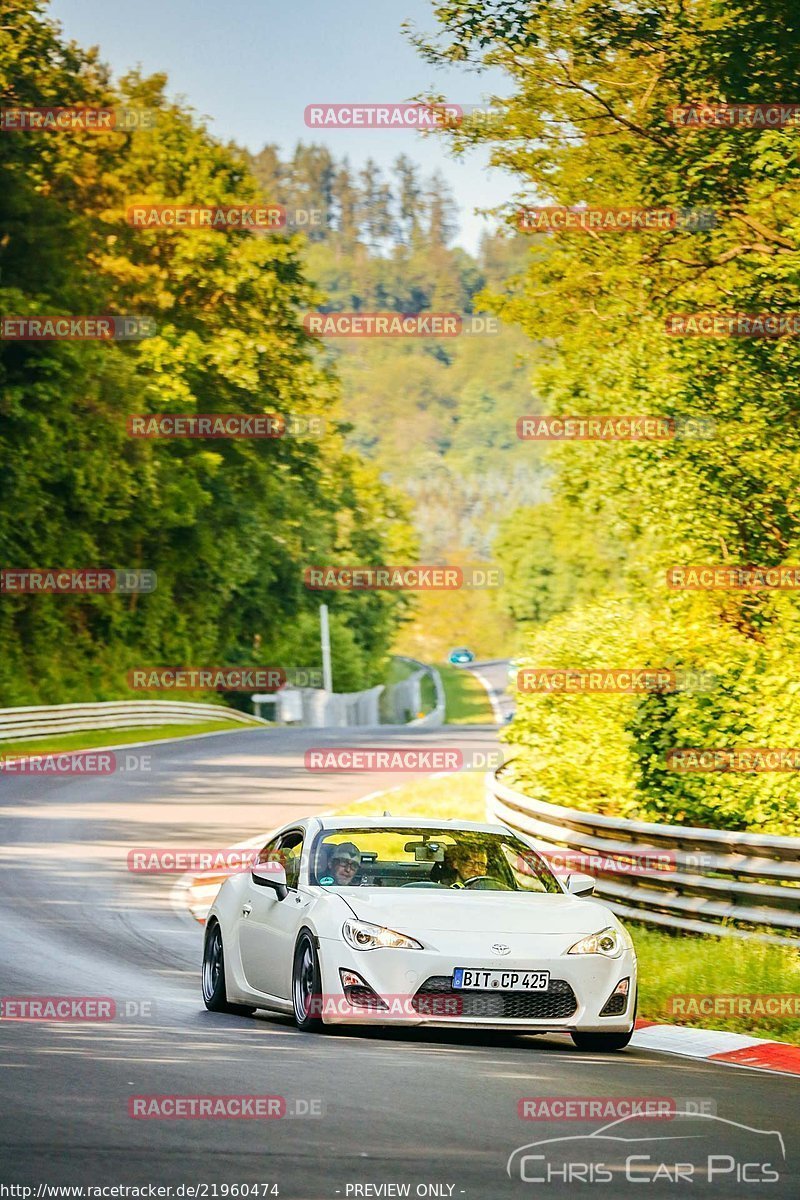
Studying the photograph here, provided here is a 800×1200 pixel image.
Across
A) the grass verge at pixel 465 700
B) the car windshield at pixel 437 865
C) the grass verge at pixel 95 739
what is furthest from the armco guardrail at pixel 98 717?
the grass verge at pixel 465 700

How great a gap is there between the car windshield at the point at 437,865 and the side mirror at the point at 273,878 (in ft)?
0.65

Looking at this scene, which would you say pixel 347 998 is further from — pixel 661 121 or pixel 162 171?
pixel 162 171

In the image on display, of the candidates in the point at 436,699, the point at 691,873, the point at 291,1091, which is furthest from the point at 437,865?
the point at 436,699

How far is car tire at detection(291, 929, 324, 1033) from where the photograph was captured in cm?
998

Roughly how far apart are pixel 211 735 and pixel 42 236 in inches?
575

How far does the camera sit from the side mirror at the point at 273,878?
10797 mm

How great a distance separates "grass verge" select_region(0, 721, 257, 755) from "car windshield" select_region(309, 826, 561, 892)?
2795 centimetres

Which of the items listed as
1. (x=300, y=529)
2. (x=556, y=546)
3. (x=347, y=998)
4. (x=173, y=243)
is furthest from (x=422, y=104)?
(x=556, y=546)

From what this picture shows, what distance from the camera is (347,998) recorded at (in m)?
9.71

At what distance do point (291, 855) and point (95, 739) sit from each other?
110 ft

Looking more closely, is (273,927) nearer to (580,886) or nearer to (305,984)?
(305,984)

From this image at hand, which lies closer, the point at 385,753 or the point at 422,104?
the point at 422,104

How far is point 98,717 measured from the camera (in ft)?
154

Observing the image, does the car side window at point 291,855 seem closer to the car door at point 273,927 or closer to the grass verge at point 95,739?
the car door at point 273,927
